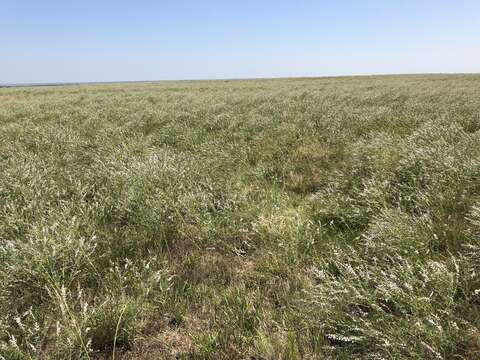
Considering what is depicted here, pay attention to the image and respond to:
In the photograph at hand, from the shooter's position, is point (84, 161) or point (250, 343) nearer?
point (250, 343)

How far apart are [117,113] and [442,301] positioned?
13.7 metres

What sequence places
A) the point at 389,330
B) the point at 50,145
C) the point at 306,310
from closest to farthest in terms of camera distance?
the point at 389,330, the point at 306,310, the point at 50,145

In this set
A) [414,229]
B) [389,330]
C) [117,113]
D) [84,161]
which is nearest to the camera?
[389,330]

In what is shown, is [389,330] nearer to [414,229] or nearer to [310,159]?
[414,229]

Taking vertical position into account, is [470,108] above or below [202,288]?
above

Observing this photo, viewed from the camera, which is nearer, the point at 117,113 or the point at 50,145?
the point at 50,145

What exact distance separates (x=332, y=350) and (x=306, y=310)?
1.11ft

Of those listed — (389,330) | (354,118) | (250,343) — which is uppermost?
(354,118)

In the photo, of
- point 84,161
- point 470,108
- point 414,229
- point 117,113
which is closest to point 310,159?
point 414,229

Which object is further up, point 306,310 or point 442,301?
point 442,301

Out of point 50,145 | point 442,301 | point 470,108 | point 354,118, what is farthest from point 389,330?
point 470,108

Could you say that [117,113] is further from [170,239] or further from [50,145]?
[170,239]

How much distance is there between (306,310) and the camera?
239 cm

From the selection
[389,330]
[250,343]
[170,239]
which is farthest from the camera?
[170,239]
